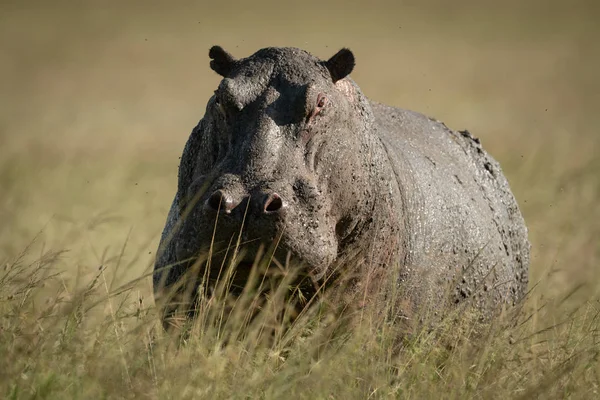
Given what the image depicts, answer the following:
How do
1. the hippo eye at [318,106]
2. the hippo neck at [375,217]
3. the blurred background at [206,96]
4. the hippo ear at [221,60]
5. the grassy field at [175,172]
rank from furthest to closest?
1. the blurred background at [206,96]
2. the hippo ear at [221,60]
3. the hippo neck at [375,217]
4. the hippo eye at [318,106]
5. the grassy field at [175,172]

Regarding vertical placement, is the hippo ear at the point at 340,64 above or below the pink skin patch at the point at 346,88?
above

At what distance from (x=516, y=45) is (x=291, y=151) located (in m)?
44.4

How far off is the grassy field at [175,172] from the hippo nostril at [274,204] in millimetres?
598

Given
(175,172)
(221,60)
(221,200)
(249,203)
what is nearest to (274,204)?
(249,203)

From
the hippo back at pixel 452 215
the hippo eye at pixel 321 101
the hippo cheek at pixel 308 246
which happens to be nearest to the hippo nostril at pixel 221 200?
the hippo cheek at pixel 308 246

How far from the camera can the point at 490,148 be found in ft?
78.4

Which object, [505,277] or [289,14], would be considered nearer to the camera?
[505,277]

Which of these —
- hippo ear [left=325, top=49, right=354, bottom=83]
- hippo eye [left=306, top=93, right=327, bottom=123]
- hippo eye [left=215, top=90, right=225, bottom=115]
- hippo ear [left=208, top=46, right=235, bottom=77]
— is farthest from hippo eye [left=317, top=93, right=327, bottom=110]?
hippo ear [left=208, top=46, right=235, bottom=77]


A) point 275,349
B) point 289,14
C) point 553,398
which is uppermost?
point 289,14

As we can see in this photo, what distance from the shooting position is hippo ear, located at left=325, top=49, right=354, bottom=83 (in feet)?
21.9

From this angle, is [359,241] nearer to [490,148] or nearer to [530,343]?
[530,343]

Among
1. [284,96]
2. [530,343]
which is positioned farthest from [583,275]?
[284,96]

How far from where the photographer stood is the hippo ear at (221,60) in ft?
22.3

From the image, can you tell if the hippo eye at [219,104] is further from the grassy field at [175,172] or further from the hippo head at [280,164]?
the grassy field at [175,172]
